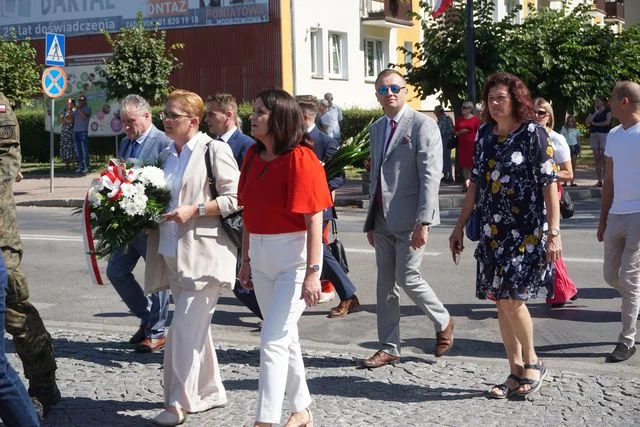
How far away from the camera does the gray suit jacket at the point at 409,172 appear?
647 centimetres

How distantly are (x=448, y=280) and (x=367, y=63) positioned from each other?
26.9 m

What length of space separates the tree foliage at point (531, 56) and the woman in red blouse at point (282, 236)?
16.5m

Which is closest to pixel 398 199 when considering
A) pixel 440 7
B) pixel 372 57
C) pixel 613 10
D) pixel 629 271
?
pixel 629 271

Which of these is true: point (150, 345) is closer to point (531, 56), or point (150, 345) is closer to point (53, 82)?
point (53, 82)

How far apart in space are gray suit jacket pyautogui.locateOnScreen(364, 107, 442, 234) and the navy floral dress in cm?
71

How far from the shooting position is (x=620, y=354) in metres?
6.77

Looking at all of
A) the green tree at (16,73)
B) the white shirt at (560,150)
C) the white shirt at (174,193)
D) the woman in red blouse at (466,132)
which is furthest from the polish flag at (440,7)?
the white shirt at (174,193)

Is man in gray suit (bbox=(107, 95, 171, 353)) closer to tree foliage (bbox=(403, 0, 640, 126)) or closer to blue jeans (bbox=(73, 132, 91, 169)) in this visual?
tree foliage (bbox=(403, 0, 640, 126))

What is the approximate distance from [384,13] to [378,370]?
2967 cm

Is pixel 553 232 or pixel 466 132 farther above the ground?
pixel 466 132

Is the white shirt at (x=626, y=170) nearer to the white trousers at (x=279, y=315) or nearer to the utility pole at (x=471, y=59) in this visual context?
the white trousers at (x=279, y=315)

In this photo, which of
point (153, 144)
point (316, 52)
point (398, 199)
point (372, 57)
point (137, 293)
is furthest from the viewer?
point (372, 57)

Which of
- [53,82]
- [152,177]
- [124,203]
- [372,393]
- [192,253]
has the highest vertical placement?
[53,82]

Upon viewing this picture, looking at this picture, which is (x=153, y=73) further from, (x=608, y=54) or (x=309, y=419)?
(x=309, y=419)
